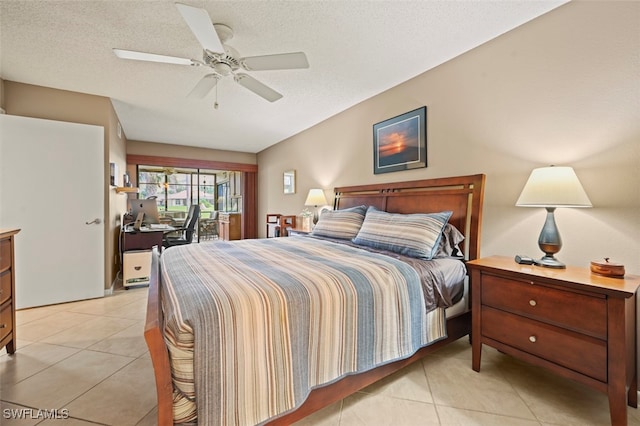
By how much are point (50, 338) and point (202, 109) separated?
10.3 ft

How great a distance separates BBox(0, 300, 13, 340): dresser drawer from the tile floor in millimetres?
237

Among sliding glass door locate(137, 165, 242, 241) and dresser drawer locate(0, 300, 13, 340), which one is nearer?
dresser drawer locate(0, 300, 13, 340)

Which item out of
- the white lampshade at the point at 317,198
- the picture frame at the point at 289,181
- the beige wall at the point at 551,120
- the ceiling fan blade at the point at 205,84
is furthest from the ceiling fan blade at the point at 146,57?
the picture frame at the point at 289,181

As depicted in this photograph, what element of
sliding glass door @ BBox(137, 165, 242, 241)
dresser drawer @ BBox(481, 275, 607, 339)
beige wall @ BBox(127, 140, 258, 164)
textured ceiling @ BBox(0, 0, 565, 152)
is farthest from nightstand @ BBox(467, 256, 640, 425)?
sliding glass door @ BBox(137, 165, 242, 241)

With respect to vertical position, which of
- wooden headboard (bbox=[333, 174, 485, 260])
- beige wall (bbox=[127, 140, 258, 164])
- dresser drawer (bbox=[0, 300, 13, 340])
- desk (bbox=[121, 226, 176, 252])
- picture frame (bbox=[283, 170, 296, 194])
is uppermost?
beige wall (bbox=[127, 140, 258, 164])

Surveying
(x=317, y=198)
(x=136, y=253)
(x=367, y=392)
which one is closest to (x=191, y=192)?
(x=136, y=253)

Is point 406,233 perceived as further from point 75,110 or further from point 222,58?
point 75,110

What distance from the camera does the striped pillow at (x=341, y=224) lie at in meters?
2.99

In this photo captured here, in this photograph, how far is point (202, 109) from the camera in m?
3.97

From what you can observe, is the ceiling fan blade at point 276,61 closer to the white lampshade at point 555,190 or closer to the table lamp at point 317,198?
the white lampshade at point 555,190

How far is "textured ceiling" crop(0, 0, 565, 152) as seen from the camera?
1928 mm

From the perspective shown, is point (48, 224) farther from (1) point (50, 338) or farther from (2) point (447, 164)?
(2) point (447, 164)

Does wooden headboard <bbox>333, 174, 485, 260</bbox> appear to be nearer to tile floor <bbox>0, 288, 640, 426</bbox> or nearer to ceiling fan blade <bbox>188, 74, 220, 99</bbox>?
tile floor <bbox>0, 288, 640, 426</bbox>

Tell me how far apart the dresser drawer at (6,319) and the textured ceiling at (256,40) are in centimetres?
213
